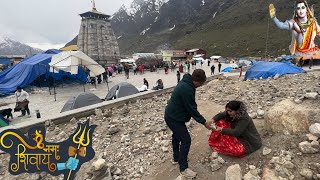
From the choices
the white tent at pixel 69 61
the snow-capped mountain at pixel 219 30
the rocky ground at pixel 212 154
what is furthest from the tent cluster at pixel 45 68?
the snow-capped mountain at pixel 219 30

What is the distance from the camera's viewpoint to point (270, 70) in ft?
51.9

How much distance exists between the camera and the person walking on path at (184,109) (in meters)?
3.56

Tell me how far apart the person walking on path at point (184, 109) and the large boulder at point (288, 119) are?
4.60 feet

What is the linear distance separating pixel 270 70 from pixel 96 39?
30536 millimetres

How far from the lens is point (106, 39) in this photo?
40188 mm

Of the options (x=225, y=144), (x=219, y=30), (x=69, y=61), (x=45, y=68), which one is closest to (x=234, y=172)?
(x=225, y=144)

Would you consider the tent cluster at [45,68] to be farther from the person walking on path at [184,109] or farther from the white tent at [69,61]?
the person walking on path at [184,109]

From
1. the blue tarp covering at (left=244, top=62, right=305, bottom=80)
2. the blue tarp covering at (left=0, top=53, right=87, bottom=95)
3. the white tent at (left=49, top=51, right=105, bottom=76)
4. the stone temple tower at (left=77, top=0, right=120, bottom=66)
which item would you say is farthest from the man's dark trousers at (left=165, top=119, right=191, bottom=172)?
the stone temple tower at (left=77, top=0, right=120, bottom=66)

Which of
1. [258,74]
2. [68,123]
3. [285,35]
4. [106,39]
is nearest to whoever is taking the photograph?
[68,123]

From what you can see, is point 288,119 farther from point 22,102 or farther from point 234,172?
point 22,102

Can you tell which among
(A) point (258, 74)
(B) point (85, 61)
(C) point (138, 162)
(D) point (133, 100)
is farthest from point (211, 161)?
(B) point (85, 61)

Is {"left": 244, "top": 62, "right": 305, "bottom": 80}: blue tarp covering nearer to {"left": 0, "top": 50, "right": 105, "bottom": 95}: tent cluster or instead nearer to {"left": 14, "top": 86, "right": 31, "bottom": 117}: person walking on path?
{"left": 0, "top": 50, "right": 105, "bottom": 95}: tent cluster

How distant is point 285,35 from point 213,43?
26.9m

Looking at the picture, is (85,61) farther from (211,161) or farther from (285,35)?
(285,35)
